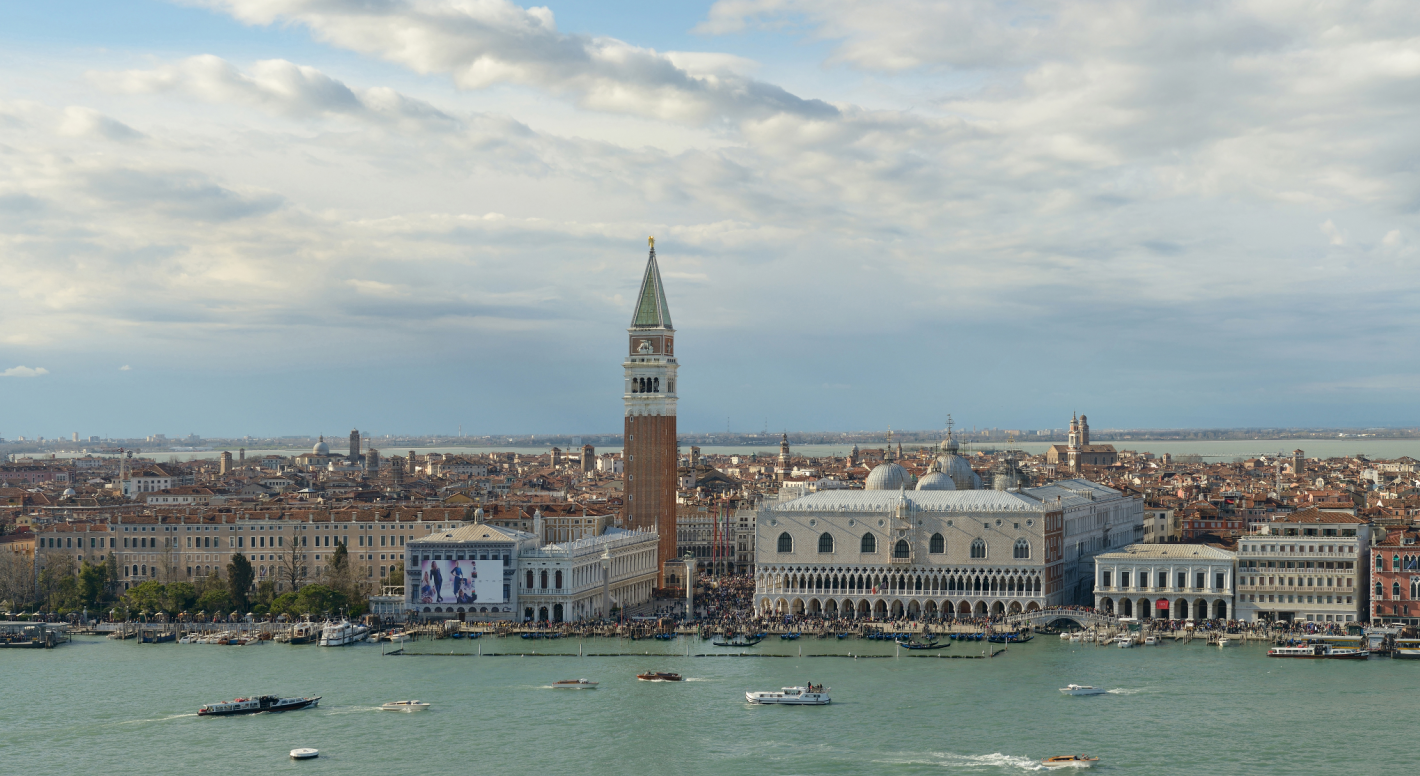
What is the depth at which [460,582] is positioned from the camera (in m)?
50.1

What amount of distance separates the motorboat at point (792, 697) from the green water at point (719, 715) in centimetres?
51

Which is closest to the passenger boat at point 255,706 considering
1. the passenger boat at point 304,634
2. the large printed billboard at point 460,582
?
the passenger boat at point 304,634

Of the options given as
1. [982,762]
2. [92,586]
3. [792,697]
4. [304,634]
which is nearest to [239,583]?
[92,586]

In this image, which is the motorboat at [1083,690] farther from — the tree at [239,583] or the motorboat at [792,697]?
the tree at [239,583]

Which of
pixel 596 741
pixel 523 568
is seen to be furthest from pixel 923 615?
pixel 596 741

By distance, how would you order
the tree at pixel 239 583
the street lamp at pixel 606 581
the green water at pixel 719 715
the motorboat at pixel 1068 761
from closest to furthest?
1. the motorboat at pixel 1068 761
2. the green water at pixel 719 715
3. the tree at pixel 239 583
4. the street lamp at pixel 606 581

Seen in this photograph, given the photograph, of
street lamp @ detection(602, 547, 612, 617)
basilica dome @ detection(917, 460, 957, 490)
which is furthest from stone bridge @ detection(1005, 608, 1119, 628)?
street lamp @ detection(602, 547, 612, 617)

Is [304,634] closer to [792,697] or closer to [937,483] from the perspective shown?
[792,697]

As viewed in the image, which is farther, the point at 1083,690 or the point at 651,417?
the point at 651,417

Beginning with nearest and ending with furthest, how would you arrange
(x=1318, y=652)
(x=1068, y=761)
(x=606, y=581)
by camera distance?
(x=1068, y=761)
(x=1318, y=652)
(x=606, y=581)

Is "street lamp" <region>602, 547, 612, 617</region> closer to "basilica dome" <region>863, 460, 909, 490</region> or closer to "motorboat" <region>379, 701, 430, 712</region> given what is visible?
"basilica dome" <region>863, 460, 909, 490</region>

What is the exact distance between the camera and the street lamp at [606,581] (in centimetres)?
5231

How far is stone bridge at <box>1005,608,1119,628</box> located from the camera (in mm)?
47531

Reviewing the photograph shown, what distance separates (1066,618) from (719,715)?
16.1 m
